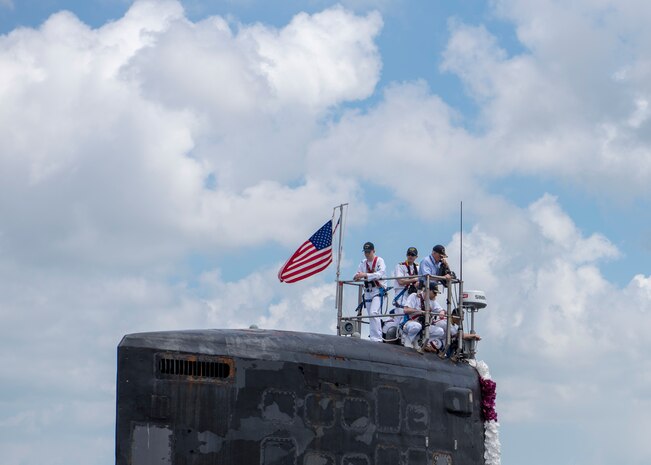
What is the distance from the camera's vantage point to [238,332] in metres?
17.0

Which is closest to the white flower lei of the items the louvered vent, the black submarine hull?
the black submarine hull

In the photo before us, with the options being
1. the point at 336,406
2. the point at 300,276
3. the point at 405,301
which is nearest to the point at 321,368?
the point at 336,406

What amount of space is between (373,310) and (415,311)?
7.96ft

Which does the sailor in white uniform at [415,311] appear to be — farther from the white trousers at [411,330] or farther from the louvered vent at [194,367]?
the louvered vent at [194,367]

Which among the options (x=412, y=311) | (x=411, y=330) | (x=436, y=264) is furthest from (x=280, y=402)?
(x=436, y=264)

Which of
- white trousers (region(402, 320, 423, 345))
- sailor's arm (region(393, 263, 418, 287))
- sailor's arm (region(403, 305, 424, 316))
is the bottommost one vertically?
white trousers (region(402, 320, 423, 345))

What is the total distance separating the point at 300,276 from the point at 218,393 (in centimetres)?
889

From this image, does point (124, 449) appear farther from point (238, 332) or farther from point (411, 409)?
point (411, 409)

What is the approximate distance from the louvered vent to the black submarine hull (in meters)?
0.01

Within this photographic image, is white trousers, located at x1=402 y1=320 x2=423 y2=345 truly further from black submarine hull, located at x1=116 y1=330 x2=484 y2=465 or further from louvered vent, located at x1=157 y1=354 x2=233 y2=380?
louvered vent, located at x1=157 y1=354 x2=233 y2=380

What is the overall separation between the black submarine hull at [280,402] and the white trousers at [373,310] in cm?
315

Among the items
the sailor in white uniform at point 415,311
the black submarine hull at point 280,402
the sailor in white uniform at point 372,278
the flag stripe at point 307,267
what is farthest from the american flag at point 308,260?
the black submarine hull at point 280,402

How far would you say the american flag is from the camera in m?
24.5

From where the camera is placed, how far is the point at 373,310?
75.3ft
